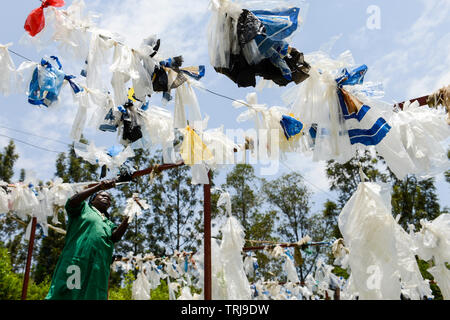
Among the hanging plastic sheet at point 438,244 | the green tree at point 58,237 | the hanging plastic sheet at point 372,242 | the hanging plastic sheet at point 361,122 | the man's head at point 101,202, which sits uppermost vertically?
the green tree at point 58,237

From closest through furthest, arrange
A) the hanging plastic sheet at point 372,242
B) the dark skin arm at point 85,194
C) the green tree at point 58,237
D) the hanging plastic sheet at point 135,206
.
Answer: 1. the hanging plastic sheet at point 372,242
2. the dark skin arm at point 85,194
3. the hanging plastic sheet at point 135,206
4. the green tree at point 58,237

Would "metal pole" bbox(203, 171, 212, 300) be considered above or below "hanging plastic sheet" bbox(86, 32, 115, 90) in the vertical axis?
below

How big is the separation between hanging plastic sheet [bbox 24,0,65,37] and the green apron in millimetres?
1092

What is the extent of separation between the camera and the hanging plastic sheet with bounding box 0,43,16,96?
2564 mm

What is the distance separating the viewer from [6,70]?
2578 mm

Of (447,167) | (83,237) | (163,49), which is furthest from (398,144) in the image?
(83,237)

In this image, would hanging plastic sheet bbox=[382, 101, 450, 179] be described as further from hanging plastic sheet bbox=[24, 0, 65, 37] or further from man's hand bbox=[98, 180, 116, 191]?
hanging plastic sheet bbox=[24, 0, 65, 37]

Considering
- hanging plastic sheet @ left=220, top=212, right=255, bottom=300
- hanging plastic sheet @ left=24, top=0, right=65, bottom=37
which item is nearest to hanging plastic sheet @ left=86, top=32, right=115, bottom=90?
hanging plastic sheet @ left=24, top=0, right=65, bottom=37

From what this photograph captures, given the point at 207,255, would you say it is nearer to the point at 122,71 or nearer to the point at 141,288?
the point at 122,71

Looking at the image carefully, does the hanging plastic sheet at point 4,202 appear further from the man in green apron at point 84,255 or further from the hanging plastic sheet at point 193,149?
the hanging plastic sheet at point 193,149

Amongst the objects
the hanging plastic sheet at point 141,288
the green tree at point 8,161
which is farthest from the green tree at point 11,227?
the hanging plastic sheet at point 141,288

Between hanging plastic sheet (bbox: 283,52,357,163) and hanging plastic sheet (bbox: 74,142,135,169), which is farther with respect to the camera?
hanging plastic sheet (bbox: 74,142,135,169)

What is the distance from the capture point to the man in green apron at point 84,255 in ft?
6.97
